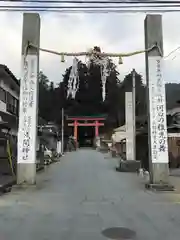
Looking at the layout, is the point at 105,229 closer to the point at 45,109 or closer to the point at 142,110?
the point at 142,110

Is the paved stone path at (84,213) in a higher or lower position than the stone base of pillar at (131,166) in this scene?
lower

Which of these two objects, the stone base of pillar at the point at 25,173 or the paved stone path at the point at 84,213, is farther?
the stone base of pillar at the point at 25,173

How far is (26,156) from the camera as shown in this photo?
602 inches

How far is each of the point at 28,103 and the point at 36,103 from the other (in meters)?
0.34

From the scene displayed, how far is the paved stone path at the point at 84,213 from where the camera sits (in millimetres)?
7477

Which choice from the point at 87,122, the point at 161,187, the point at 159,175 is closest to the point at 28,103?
the point at 159,175

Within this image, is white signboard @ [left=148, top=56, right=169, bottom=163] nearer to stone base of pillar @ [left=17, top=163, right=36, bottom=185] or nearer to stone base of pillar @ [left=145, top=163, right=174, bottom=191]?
stone base of pillar @ [left=145, top=163, right=174, bottom=191]

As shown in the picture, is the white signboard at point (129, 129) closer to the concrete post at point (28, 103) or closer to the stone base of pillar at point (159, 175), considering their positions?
the stone base of pillar at point (159, 175)

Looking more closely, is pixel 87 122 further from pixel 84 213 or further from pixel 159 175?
pixel 84 213

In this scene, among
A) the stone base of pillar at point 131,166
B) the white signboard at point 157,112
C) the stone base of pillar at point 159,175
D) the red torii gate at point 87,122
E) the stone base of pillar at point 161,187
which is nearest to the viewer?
the stone base of pillar at point 161,187

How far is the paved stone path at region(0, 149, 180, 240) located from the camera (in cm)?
748

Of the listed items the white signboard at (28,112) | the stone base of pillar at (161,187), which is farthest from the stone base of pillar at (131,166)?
the white signboard at (28,112)

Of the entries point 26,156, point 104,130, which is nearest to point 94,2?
point 26,156

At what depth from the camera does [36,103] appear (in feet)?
51.5
